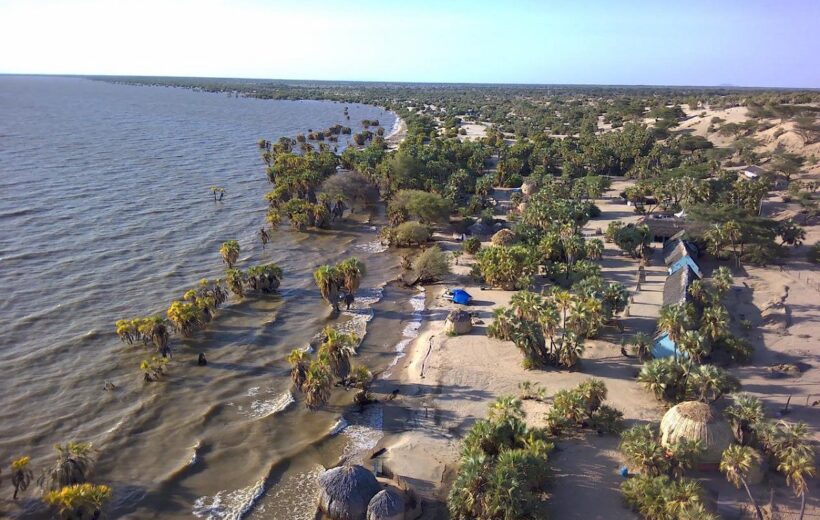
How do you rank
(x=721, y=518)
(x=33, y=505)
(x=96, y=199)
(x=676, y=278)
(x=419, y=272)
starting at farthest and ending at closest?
(x=96, y=199)
(x=419, y=272)
(x=676, y=278)
(x=33, y=505)
(x=721, y=518)

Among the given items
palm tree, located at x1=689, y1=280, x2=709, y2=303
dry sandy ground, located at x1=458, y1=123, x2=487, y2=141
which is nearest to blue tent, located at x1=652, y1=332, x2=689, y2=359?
palm tree, located at x1=689, y1=280, x2=709, y2=303

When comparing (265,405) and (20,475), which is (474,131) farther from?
(20,475)

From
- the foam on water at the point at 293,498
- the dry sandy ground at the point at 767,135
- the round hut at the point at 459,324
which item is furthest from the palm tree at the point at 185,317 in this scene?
the dry sandy ground at the point at 767,135

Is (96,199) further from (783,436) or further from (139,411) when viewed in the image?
(783,436)

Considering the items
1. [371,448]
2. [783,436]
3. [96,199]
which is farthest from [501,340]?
[96,199]

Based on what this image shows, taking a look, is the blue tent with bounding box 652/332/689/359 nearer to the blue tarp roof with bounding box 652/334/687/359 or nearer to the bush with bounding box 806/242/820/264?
the blue tarp roof with bounding box 652/334/687/359
